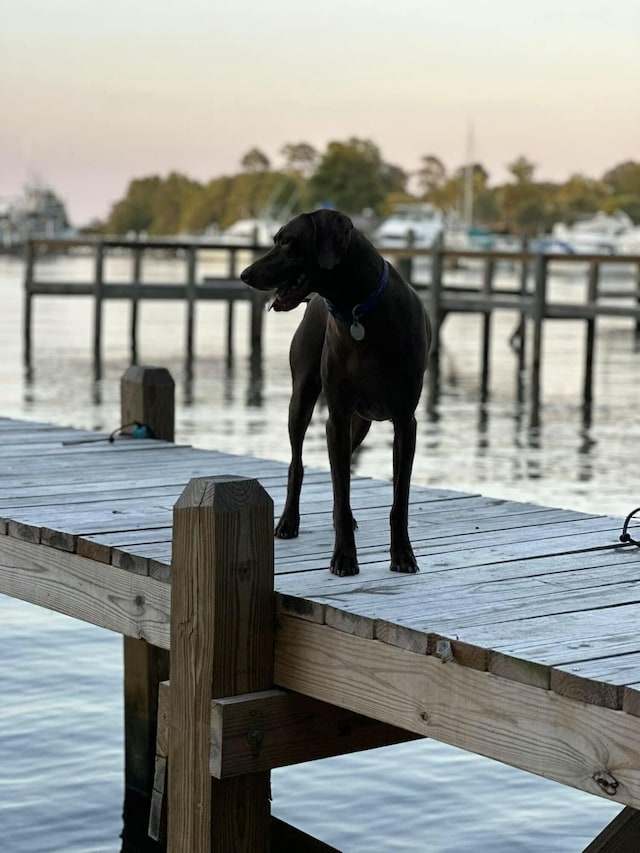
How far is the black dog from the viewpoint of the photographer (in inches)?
186

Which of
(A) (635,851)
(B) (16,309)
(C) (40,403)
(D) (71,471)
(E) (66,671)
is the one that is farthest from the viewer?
(B) (16,309)

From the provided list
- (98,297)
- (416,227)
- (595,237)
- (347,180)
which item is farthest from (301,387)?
(347,180)

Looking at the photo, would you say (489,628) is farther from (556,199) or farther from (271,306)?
(556,199)

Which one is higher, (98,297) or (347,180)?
(347,180)

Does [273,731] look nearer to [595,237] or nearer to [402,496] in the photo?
[402,496]

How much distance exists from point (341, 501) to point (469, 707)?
42.1 inches

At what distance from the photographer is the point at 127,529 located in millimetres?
5574

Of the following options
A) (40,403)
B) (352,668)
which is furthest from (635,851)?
(40,403)

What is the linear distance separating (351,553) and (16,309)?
5255 cm

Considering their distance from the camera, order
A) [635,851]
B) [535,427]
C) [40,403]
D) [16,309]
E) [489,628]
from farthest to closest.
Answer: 1. [16,309]
2. [40,403]
3. [535,427]
4. [635,851]
5. [489,628]

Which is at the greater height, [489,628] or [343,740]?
[489,628]

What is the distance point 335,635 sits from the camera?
4434 mm

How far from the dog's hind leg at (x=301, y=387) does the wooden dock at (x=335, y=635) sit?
4.5 inches

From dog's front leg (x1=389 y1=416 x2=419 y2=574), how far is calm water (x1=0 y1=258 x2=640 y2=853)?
1884 millimetres
